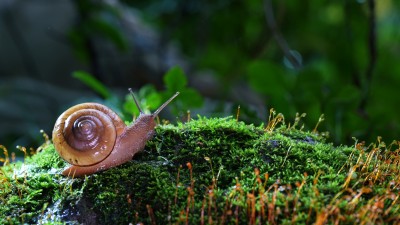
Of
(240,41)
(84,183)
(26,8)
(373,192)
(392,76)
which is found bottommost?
(373,192)

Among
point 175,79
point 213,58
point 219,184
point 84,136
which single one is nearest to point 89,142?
point 84,136

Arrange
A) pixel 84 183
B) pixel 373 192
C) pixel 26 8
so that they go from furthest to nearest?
pixel 26 8, pixel 84 183, pixel 373 192

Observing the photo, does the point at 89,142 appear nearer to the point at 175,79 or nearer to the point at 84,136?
the point at 84,136

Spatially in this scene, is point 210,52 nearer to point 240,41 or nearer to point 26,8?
point 240,41

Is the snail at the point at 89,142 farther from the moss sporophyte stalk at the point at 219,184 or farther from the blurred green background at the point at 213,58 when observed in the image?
the blurred green background at the point at 213,58

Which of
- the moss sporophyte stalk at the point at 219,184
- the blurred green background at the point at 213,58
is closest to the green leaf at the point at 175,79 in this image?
the blurred green background at the point at 213,58

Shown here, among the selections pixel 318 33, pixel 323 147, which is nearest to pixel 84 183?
pixel 323 147

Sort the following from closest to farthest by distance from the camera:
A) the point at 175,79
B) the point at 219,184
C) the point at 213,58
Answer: the point at 219,184
the point at 175,79
the point at 213,58
